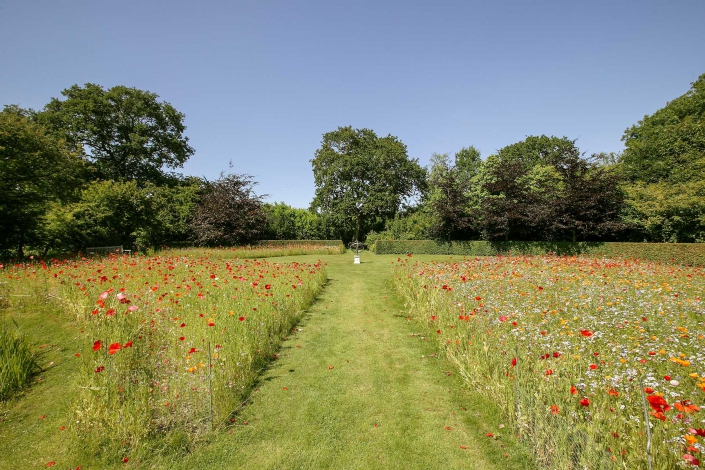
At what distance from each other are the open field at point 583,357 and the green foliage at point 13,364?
5.51 metres

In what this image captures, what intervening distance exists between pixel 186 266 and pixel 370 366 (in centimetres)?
656

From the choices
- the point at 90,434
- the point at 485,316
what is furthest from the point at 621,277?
the point at 90,434

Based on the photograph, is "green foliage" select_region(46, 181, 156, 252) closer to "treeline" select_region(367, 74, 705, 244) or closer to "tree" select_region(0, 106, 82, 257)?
"tree" select_region(0, 106, 82, 257)

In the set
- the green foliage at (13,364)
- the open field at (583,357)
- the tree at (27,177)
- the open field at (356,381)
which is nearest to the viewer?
the open field at (583,357)

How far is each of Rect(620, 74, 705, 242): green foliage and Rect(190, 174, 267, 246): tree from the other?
25524 mm

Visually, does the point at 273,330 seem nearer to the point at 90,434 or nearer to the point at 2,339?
the point at 90,434

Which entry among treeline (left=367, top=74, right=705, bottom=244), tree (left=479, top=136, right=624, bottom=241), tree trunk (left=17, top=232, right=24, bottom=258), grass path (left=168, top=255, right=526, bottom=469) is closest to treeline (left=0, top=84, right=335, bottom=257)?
tree trunk (left=17, top=232, right=24, bottom=258)

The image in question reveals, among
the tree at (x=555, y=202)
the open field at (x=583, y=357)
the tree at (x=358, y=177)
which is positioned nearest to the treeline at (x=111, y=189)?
the tree at (x=358, y=177)

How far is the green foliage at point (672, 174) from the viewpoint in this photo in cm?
1755

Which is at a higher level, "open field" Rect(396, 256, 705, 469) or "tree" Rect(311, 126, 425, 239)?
"tree" Rect(311, 126, 425, 239)

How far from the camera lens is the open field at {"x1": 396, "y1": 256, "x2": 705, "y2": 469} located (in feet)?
7.48

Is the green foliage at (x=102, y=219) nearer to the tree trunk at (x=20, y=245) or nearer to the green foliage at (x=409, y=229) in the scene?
the tree trunk at (x=20, y=245)

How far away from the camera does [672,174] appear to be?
796 inches

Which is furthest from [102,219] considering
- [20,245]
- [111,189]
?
[20,245]
